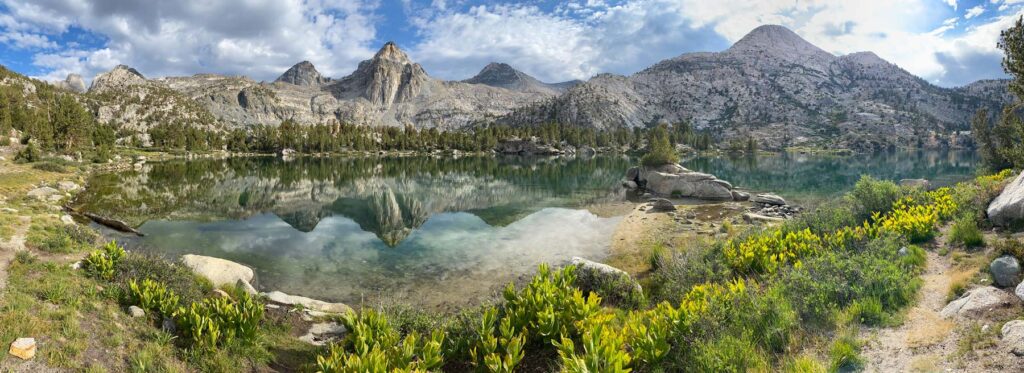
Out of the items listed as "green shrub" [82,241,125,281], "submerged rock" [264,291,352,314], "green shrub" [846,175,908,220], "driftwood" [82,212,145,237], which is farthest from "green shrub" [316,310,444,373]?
"driftwood" [82,212,145,237]

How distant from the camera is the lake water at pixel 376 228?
21.6m

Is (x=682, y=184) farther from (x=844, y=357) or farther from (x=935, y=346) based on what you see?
(x=844, y=357)

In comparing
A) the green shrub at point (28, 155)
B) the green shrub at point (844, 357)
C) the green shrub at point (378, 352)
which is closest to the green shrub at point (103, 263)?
the green shrub at point (378, 352)

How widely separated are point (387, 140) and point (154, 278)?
168392 mm

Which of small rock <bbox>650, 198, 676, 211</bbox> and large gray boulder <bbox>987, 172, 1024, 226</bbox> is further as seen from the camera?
small rock <bbox>650, 198, 676, 211</bbox>

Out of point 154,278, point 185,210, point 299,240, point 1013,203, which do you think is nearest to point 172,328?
point 154,278

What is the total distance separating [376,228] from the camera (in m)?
33.3

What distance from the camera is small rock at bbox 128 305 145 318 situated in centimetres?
1166

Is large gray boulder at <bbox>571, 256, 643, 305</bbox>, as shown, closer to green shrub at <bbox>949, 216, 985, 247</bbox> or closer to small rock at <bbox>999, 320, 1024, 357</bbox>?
small rock at <bbox>999, 320, 1024, 357</bbox>

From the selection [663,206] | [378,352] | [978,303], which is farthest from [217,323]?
[663,206]

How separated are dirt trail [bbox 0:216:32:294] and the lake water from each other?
18.2ft

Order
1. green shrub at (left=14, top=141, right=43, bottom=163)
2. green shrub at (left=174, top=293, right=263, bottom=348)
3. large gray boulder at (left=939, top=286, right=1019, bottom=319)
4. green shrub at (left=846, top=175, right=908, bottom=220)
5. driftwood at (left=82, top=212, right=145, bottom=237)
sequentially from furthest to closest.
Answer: green shrub at (left=14, top=141, right=43, bottom=163) < driftwood at (left=82, top=212, right=145, bottom=237) < green shrub at (left=846, top=175, right=908, bottom=220) < green shrub at (left=174, top=293, right=263, bottom=348) < large gray boulder at (left=939, top=286, right=1019, bottom=319)

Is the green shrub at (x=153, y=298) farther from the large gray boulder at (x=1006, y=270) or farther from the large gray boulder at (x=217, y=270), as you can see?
the large gray boulder at (x=1006, y=270)

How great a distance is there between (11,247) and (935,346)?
26774mm
